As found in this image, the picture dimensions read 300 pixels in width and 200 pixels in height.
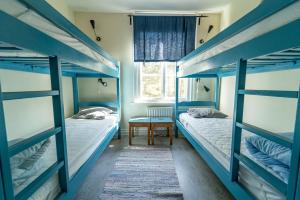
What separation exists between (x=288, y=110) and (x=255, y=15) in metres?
1.49

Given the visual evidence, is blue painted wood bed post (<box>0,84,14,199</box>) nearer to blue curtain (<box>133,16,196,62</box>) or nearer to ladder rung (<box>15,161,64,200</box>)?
ladder rung (<box>15,161,64,200</box>)

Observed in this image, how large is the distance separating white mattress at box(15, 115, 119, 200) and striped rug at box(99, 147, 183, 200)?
0.47 meters

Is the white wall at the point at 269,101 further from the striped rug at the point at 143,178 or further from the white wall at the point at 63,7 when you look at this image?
the white wall at the point at 63,7

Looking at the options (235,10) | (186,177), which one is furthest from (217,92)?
(186,177)

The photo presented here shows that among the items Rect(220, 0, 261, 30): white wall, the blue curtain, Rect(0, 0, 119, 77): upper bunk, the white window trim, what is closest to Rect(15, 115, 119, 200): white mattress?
Rect(0, 0, 119, 77): upper bunk

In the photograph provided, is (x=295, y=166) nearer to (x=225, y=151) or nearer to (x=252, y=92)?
(x=252, y=92)

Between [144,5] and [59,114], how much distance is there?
2.72 meters

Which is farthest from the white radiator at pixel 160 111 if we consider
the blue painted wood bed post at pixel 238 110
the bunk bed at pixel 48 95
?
the blue painted wood bed post at pixel 238 110

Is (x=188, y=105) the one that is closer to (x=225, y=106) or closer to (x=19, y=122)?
(x=225, y=106)

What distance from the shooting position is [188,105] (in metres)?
3.37

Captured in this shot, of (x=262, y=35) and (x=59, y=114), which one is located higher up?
(x=262, y=35)

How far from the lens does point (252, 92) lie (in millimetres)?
950

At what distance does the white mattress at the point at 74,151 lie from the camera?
89cm

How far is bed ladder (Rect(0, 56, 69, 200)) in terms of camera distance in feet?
1.96
